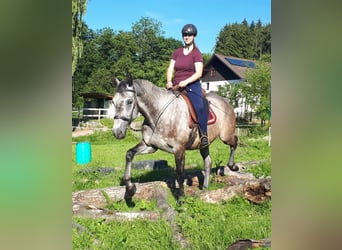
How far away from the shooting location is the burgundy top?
243 centimetres

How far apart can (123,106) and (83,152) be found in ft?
1.40

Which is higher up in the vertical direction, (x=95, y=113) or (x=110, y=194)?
(x=95, y=113)

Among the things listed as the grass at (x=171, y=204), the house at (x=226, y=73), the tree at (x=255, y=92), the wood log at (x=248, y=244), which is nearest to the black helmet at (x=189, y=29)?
the house at (x=226, y=73)

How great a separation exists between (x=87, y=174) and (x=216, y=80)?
115 cm

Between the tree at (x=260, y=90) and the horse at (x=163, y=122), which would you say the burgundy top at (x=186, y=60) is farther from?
the tree at (x=260, y=90)

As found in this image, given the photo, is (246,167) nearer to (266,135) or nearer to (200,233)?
(266,135)

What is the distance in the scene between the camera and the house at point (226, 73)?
2496mm

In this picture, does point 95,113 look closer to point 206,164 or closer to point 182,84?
point 182,84

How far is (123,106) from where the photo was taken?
7.58ft

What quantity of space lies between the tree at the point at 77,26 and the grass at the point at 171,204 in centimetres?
55

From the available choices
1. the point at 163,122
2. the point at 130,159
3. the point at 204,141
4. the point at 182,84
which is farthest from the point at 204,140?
the point at 130,159

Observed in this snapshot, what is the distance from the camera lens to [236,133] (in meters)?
2.59
